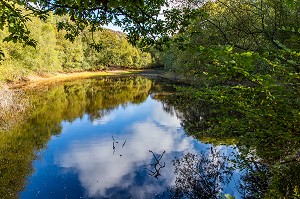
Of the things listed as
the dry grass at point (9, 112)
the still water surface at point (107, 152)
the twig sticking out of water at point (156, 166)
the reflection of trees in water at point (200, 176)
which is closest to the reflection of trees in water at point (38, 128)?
the still water surface at point (107, 152)

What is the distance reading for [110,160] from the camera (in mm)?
16141

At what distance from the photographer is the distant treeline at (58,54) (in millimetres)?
40894

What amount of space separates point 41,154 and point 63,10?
509 inches

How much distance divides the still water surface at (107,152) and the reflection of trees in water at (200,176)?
32 cm

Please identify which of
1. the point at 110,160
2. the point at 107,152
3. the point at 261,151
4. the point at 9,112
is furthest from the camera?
the point at 9,112

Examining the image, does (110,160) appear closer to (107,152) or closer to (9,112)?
(107,152)

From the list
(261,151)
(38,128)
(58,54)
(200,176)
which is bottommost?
(38,128)

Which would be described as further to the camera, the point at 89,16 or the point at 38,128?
the point at 38,128

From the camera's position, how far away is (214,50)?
3.80 m

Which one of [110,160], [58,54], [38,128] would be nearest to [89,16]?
[110,160]

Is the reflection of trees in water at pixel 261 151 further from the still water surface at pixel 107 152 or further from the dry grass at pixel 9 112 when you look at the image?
the dry grass at pixel 9 112

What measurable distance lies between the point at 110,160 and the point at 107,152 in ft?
4.86

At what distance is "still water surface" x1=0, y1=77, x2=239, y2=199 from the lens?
41.4ft

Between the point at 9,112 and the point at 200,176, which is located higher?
the point at 9,112
